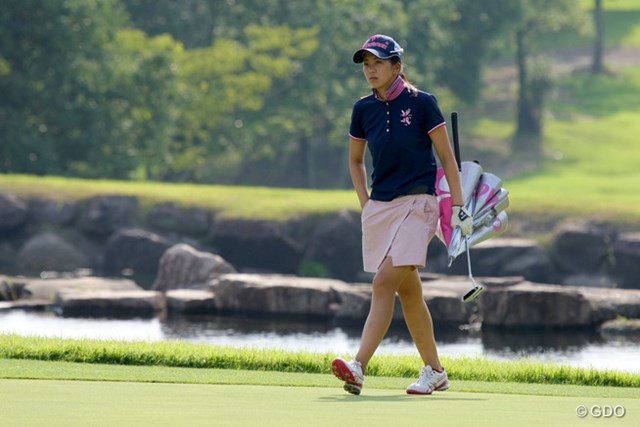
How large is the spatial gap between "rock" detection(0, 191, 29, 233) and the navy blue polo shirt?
26.2 metres

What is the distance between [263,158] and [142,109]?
1367cm

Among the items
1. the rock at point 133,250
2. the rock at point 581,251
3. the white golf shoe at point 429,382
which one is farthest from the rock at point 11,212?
the white golf shoe at point 429,382

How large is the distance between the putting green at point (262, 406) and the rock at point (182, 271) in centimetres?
1904

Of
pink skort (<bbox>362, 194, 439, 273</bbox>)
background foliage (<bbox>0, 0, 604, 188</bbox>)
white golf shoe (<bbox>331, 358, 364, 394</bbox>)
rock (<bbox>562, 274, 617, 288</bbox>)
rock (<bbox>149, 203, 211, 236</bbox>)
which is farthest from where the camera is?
background foliage (<bbox>0, 0, 604, 188</bbox>)

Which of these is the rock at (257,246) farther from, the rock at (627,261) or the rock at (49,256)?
the rock at (627,261)

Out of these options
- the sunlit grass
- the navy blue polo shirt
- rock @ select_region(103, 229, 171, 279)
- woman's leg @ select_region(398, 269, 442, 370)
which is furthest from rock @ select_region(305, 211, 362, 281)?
the navy blue polo shirt

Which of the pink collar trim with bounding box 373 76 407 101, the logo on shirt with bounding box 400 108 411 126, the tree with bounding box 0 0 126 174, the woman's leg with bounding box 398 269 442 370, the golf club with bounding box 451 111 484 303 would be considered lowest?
the woman's leg with bounding box 398 269 442 370

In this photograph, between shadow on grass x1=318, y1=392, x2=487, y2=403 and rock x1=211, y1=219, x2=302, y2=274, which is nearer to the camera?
shadow on grass x1=318, y1=392, x2=487, y2=403

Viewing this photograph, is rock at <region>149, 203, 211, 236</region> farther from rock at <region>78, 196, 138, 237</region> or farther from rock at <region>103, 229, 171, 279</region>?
rock at <region>103, 229, 171, 279</region>

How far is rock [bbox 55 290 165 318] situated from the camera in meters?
25.0

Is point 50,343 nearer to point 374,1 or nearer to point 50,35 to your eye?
point 50,35

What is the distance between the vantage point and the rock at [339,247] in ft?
111

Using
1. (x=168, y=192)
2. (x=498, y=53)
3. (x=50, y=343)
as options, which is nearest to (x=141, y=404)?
(x=50, y=343)

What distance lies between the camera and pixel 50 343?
12.8m
